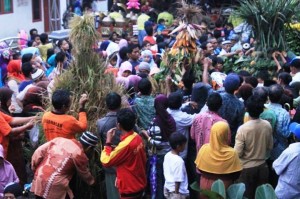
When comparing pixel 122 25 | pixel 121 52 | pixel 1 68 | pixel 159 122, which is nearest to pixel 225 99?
pixel 159 122

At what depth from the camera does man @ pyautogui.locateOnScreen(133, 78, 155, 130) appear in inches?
343

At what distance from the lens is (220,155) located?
7.30m

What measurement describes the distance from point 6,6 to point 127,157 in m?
16.5

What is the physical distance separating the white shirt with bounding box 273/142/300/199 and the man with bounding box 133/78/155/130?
2.03 meters

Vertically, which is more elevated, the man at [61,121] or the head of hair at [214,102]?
the head of hair at [214,102]

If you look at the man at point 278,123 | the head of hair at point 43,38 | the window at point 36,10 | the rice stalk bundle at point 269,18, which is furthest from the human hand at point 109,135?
the window at point 36,10

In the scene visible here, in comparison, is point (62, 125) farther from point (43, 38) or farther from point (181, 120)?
point (43, 38)

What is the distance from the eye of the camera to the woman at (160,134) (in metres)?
8.16

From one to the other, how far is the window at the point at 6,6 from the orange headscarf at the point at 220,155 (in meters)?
16.4

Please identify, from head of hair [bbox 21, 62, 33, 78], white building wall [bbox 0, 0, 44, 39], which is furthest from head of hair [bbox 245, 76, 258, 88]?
white building wall [bbox 0, 0, 44, 39]

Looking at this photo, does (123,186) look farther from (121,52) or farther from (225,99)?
(121,52)

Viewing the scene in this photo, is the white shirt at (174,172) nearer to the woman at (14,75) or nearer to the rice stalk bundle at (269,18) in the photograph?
the woman at (14,75)

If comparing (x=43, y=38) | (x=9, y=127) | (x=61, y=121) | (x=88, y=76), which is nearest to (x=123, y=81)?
(x=88, y=76)

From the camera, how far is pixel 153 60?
41.9 ft
